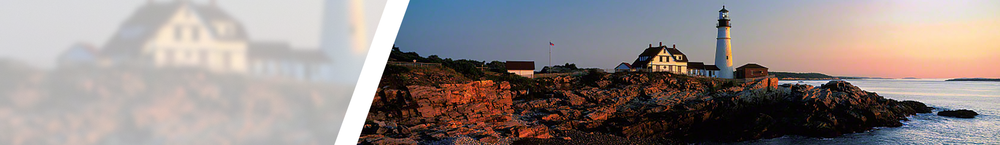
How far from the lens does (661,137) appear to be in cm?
1213

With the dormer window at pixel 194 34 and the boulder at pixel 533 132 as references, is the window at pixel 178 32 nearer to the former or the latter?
the dormer window at pixel 194 34

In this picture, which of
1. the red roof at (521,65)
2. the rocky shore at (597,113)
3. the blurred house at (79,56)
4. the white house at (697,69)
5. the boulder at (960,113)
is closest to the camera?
the blurred house at (79,56)

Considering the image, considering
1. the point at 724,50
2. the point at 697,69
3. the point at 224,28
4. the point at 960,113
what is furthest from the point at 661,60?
the point at 224,28

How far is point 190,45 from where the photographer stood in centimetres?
103

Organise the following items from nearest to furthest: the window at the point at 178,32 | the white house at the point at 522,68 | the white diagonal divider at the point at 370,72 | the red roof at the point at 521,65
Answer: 1. the window at the point at 178,32
2. the white diagonal divider at the point at 370,72
3. the white house at the point at 522,68
4. the red roof at the point at 521,65

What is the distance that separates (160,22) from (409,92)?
492 inches

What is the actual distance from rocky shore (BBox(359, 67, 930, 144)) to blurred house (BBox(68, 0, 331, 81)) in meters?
8.63

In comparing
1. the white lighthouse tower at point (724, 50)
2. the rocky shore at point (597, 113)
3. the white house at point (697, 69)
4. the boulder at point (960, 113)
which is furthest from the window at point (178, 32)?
the white house at point (697, 69)

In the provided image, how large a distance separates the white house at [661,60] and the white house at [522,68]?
6195mm

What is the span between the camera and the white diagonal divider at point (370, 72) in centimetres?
147

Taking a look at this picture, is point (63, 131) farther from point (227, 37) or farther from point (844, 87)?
point (844, 87)

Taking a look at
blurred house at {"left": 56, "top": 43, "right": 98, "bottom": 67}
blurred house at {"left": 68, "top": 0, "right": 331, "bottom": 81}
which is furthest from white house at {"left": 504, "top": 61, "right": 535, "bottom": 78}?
blurred house at {"left": 56, "top": 43, "right": 98, "bottom": 67}

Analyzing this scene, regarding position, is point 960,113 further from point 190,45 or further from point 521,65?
point 190,45

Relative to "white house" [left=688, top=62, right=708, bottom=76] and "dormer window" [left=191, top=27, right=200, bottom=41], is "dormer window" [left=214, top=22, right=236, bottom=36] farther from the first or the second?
"white house" [left=688, top=62, right=708, bottom=76]
